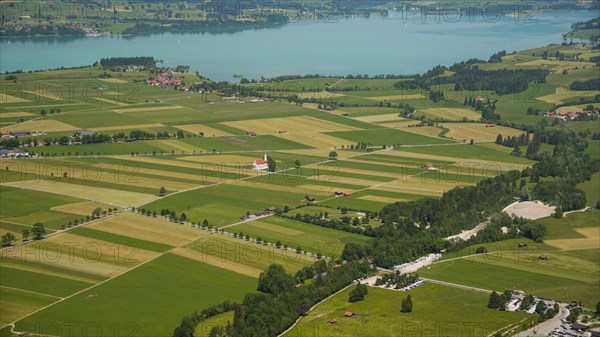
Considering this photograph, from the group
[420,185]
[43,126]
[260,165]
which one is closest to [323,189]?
[420,185]

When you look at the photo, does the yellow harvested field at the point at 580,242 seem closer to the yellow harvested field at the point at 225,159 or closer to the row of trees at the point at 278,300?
the row of trees at the point at 278,300

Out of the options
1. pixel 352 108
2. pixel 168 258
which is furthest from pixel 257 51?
pixel 168 258

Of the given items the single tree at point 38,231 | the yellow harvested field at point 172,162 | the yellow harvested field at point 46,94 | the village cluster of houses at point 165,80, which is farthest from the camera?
the village cluster of houses at point 165,80

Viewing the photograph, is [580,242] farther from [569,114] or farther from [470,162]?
[569,114]

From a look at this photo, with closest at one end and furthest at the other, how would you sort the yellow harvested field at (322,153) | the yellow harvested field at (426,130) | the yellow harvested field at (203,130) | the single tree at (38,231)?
the single tree at (38,231), the yellow harvested field at (322,153), the yellow harvested field at (203,130), the yellow harvested field at (426,130)

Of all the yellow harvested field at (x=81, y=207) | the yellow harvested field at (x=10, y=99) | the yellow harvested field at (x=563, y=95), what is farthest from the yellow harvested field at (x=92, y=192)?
the yellow harvested field at (x=563, y=95)

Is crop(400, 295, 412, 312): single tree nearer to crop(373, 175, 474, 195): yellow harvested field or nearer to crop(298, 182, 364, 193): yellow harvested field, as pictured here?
crop(298, 182, 364, 193): yellow harvested field
